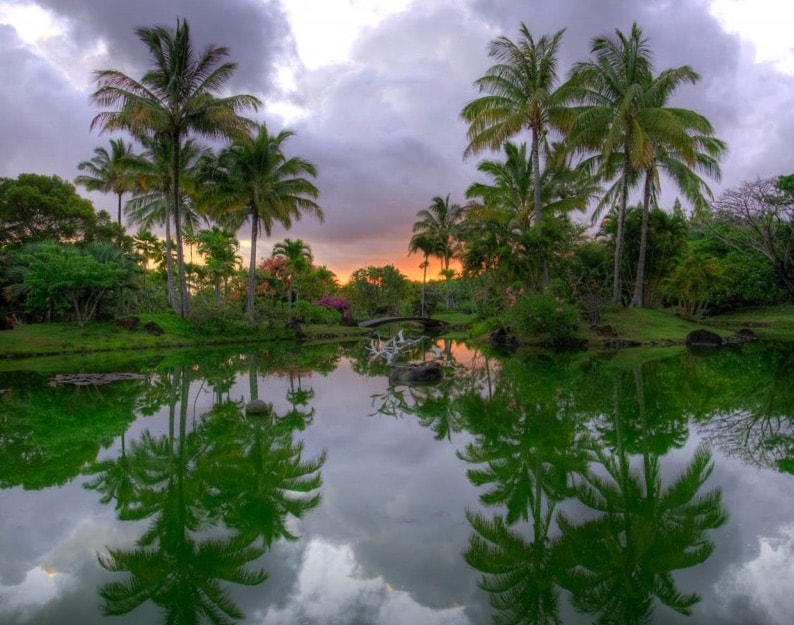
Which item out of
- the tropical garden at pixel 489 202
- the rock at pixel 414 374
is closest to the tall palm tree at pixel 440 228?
the tropical garden at pixel 489 202

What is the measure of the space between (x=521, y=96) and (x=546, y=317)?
11.3m

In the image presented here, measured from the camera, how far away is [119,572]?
434cm

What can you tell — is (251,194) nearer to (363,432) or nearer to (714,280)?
(363,432)

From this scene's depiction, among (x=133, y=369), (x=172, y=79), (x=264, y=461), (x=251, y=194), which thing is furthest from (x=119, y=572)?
(x=251, y=194)

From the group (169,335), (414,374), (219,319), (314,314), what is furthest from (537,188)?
(169,335)

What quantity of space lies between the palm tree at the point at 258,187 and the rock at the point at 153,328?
5.98 metres

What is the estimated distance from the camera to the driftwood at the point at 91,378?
14594 mm

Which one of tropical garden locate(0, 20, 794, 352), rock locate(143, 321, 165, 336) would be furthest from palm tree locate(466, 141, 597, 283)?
rock locate(143, 321, 165, 336)

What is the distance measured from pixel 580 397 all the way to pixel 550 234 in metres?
16.9

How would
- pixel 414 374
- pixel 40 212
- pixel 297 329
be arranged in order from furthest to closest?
1. pixel 297 329
2. pixel 40 212
3. pixel 414 374

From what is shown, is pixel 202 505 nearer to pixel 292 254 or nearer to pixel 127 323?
pixel 127 323

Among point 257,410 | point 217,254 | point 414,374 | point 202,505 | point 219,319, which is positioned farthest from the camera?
point 217,254

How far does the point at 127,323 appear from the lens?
2742cm

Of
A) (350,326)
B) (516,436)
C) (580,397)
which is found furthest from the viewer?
(350,326)
